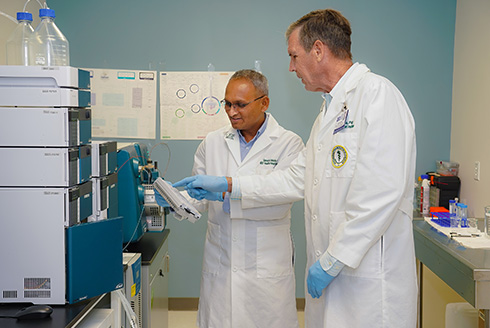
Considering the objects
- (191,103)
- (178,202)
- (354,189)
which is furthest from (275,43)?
(354,189)

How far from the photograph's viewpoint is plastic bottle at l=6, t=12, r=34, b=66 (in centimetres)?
174

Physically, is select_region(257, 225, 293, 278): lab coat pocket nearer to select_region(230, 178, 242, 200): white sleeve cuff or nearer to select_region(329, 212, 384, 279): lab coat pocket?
select_region(230, 178, 242, 200): white sleeve cuff

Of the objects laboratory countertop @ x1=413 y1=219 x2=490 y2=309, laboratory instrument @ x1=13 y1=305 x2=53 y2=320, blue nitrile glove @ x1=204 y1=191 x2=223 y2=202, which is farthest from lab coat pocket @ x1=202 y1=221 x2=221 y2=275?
laboratory countertop @ x1=413 y1=219 x2=490 y2=309

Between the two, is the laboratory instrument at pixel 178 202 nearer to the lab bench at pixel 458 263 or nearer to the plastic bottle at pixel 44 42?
the plastic bottle at pixel 44 42

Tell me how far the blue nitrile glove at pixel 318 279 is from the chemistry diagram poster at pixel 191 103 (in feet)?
7.38

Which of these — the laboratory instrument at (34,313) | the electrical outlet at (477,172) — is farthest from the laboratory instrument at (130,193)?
the electrical outlet at (477,172)

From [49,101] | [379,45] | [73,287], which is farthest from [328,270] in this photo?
[379,45]

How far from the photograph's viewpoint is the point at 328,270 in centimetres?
157

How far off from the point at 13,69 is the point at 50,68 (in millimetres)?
111

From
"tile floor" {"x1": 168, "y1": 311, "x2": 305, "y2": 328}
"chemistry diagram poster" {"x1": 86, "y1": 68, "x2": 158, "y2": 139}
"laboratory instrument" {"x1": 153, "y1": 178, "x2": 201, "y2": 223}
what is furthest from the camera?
"chemistry diagram poster" {"x1": 86, "y1": 68, "x2": 158, "y2": 139}

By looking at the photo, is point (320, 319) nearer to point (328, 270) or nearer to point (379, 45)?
point (328, 270)

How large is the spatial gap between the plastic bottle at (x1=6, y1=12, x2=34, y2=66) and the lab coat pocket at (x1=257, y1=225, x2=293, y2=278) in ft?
3.88

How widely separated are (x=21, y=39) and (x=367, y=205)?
1316 millimetres

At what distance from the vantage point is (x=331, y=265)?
1.56 meters
